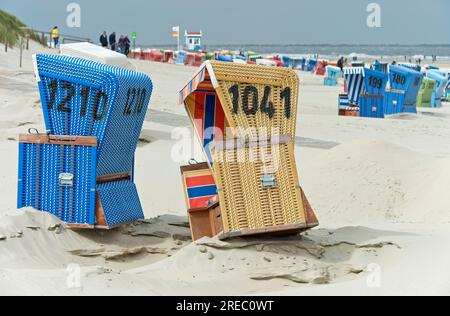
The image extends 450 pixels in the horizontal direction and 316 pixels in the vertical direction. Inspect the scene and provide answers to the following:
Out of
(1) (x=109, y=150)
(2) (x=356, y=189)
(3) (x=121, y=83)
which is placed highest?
(3) (x=121, y=83)

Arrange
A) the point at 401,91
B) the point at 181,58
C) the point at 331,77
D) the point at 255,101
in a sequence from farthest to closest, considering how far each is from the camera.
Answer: the point at 181,58 < the point at 331,77 < the point at 401,91 < the point at 255,101

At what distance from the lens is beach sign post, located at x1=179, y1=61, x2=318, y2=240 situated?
7.23 meters

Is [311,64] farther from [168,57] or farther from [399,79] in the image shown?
[399,79]

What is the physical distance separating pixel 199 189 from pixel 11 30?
88.4 feet

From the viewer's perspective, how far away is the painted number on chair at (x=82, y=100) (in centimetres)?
770

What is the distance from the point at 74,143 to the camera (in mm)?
7742

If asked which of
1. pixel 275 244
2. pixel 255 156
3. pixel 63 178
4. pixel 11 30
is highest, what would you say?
pixel 11 30

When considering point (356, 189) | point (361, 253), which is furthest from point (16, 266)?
point (356, 189)

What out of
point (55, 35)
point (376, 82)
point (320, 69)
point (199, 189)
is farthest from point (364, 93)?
point (320, 69)

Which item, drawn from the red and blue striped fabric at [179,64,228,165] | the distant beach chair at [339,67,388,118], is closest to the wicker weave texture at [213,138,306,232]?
the red and blue striped fabric at [179,64,228,165]

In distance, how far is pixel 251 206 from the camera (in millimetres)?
7238

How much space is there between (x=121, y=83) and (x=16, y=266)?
2.00m

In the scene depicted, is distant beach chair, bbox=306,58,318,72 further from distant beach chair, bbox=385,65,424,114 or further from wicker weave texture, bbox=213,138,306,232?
wicker weave texture, bbox=213,138,306,232
